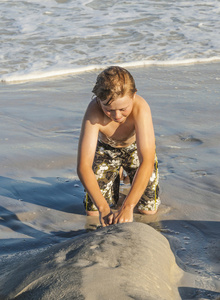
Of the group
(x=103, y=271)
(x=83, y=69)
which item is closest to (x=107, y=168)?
(x=103, y=271)

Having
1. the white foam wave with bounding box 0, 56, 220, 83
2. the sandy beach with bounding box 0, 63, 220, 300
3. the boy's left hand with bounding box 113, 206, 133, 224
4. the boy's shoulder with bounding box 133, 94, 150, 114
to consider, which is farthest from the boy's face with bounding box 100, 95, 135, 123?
the white foam wave with bounding box 0, 56, 220, 83

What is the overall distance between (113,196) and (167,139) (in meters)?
1.25

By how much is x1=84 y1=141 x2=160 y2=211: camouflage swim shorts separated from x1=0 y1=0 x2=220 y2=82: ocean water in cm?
393

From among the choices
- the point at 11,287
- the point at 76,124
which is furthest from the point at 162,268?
the point at 76,124

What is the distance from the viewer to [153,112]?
5.76 m

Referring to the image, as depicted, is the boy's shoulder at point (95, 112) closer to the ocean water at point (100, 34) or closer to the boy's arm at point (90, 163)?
the boy's arm at point (90, 163)

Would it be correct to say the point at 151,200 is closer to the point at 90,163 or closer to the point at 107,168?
the point at 107,168

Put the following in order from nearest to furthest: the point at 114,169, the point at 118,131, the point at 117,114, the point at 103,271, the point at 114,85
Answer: the point at 103,271
the point at 114,85
the point at 117,114
the point at 118,131
the point at 114,169

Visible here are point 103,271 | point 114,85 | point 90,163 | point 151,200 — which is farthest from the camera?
point 151,200

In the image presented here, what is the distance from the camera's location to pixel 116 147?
3.89 meters

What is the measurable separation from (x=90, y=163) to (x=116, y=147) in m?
0.65

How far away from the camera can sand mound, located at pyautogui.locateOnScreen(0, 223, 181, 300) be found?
2.06 m

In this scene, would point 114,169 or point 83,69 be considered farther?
point 83,69

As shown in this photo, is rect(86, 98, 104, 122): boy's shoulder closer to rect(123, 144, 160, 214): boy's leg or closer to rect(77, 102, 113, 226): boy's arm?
rect(77, 102, 113, 226): boy's arm
